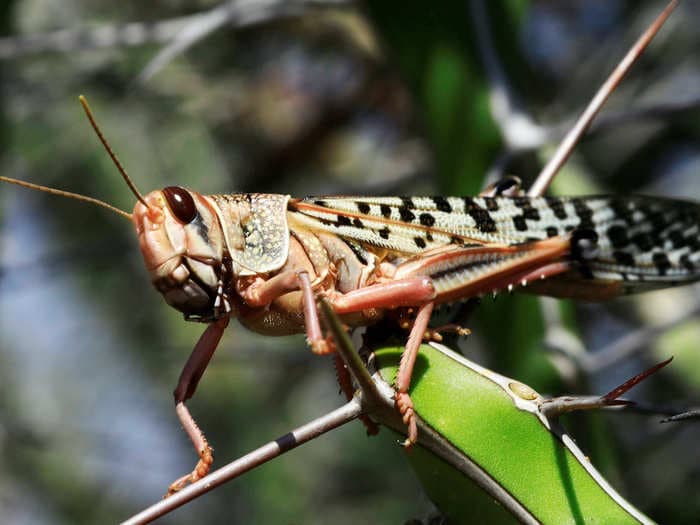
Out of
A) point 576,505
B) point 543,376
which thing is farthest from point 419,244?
point 576,505

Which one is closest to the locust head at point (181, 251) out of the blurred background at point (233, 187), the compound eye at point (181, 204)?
the compound eye at point (181, 204)

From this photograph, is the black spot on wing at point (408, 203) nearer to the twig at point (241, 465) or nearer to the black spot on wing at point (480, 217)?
the black spot on wing at point (480, 217)

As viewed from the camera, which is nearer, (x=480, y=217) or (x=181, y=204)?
(x=181, y=204)

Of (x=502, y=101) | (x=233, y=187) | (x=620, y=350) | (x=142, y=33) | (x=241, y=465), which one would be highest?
(x=233, y=187)

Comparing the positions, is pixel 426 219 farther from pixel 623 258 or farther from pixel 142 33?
pixel 142 33

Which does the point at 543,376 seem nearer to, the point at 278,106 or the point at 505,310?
the point at 505,310

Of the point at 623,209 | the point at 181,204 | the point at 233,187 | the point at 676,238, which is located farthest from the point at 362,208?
the point at 233,187

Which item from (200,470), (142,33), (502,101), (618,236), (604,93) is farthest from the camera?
(142,33)
